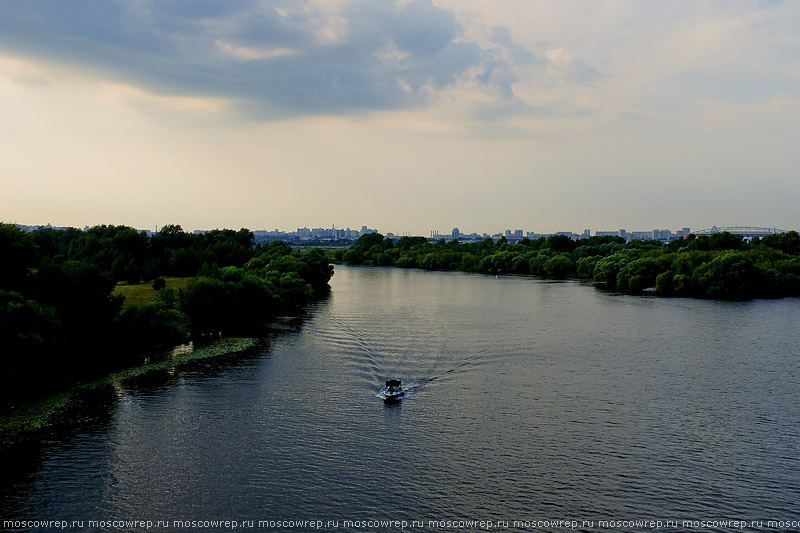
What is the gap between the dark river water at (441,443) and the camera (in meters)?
17.6

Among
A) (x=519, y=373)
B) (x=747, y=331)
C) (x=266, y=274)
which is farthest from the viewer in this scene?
(x=266, y=274)

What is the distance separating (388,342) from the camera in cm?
4072

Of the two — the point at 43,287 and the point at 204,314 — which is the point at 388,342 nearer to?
the point at 204,314

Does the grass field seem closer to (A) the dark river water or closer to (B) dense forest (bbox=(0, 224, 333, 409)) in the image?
(B) dense forest (bbox=(0, 224, 333, 409))

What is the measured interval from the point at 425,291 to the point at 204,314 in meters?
37.6

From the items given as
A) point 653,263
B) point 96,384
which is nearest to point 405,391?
point 96,384

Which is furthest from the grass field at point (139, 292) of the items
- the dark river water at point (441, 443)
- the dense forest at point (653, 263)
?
the dense forest at point (653, 263)

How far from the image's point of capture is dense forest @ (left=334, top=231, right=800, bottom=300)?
72062 mm

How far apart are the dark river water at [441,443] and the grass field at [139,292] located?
16.6 meters

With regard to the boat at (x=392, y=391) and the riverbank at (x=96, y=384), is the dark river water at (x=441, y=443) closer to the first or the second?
the boat at (x=392, y=391)

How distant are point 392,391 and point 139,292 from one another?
37836mm

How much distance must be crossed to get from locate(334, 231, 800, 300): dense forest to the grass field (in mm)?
57610

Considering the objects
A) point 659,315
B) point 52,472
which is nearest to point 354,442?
point 52,472

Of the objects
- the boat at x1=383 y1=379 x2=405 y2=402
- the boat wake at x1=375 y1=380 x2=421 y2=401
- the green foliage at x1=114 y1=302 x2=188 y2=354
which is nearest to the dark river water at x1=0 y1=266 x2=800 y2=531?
the boat wake at x1=375 y1=380 x2=421 y2=401
